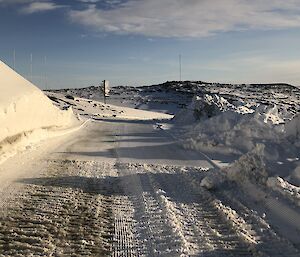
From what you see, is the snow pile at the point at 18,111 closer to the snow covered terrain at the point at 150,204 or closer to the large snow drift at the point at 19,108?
the large snow drift at the point at 19,108

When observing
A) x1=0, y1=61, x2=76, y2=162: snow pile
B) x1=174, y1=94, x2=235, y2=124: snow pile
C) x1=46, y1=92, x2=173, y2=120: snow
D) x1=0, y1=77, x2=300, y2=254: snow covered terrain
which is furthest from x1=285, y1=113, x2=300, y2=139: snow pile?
x1=46, y1=92, x2=173, y2=120: snow

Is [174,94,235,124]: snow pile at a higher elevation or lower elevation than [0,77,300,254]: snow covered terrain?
higher

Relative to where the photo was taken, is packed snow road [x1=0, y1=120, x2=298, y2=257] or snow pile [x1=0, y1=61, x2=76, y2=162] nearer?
packed snow road [x1=0, y1=120, x2=298, y2=257]

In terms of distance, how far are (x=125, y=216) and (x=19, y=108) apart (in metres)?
8.81

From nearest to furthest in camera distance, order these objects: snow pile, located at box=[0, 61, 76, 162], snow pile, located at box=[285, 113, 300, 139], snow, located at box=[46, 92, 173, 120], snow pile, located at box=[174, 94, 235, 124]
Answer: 1. snow pile, located at box=[0, 61, 76, 162]
2. snow pile, located at box=[285, 113, 300, 139]
3. snow pile, located at box=[174, 94, 235, 124]
4. snow, located at box=[46, 92, 173, 120]

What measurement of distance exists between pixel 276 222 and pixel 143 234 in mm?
2142

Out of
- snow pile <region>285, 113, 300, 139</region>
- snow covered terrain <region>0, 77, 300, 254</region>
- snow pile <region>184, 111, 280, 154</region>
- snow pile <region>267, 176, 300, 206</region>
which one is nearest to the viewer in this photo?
snow covered terrain <region>0, 77, 300, 254</region>

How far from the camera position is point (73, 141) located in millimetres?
17359

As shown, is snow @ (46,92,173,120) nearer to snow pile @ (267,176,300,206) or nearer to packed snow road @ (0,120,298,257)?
packed snow road @ (0,120,298,257)

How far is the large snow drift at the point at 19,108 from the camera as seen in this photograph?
12.8m

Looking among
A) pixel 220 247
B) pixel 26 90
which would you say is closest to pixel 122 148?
pixel 26 90

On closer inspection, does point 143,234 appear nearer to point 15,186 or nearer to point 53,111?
point 15,186

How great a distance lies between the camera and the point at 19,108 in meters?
14.5

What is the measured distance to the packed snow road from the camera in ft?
18.4
